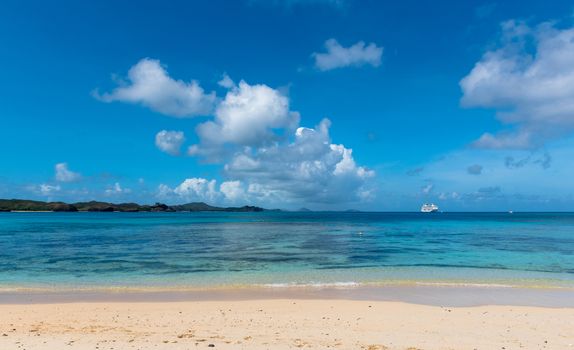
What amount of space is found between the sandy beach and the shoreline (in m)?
0.87

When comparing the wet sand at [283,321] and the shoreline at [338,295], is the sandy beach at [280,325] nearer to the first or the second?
the wet sand at [283,321]

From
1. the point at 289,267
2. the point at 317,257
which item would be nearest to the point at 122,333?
the point at 289,267

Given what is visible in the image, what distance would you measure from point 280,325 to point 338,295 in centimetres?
633

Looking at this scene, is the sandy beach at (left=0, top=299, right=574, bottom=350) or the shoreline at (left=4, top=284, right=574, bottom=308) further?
the shoreline at (left=4, top=284, right=574, bottom=308)

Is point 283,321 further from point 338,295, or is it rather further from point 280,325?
point 338,295

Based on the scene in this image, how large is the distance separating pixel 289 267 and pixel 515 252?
2494 centimetres

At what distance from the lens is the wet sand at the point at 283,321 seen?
11148 mm

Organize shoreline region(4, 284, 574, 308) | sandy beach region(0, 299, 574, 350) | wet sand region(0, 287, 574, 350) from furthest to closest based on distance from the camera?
1. shoreline region(4, 284, 574, 308)
2. wet sand region(0, 287, 574, 350)
3. sandy beach region(0, 299, 574, 350)

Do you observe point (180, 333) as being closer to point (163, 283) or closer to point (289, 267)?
point (163, 283)

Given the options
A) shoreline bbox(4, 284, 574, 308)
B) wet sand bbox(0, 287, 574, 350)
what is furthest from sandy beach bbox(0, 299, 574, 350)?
shoreline bbox(4, 284, 574, 308)

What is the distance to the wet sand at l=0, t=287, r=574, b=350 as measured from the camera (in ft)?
36.6

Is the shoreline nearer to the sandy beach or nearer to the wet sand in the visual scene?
the wet sand

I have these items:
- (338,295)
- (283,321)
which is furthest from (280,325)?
(338,295)

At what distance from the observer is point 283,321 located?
45.8 feet
